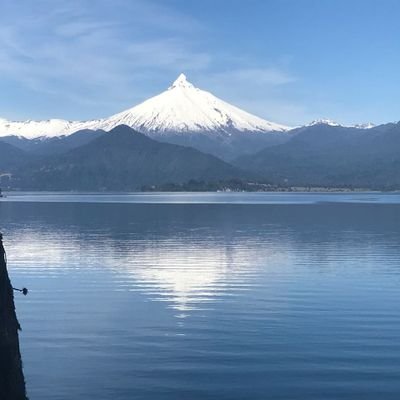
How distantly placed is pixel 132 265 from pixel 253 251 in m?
11.9

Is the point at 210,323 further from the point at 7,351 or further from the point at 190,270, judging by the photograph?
the point at 190,270

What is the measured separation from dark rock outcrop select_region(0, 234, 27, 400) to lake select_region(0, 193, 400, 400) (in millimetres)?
4585

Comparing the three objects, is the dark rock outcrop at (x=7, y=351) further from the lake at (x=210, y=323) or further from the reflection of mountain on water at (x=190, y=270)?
the reflection of mountain on water at (x=190, y=270)

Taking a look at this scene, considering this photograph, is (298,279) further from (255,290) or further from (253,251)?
(253,251)

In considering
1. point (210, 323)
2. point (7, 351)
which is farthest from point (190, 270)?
point (7, 351)

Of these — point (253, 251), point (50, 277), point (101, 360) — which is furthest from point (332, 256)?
point (101, 360)

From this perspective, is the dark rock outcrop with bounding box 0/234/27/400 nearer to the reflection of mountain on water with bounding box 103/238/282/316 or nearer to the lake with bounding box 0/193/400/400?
the lake with bounding box 0/193/400/400

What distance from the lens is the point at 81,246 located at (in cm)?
5853

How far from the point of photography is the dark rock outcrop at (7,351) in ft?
45.1

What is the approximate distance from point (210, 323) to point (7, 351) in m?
13.8

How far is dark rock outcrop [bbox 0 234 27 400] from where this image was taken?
13.7 m

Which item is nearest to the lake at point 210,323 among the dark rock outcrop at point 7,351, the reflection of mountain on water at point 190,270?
the reflection of mountain on water at point 190,270

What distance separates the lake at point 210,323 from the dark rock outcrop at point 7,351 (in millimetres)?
4585

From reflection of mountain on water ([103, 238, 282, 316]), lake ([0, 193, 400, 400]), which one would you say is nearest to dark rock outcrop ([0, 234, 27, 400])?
lake ([0, 193, 400, 400])
